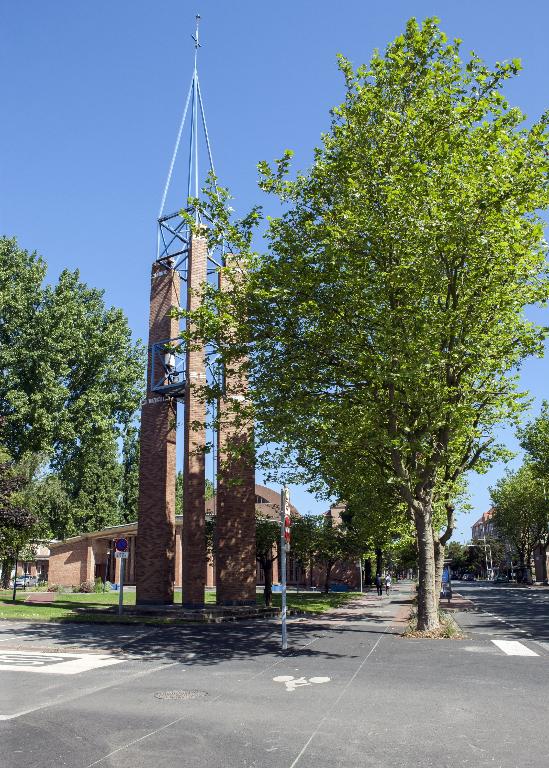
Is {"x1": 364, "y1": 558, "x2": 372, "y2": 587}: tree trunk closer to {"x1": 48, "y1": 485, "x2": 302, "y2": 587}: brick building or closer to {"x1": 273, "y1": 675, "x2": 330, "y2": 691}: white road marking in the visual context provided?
{"x1": 48, "y1": 485, "x2": 302, "y2": 587}: brick building

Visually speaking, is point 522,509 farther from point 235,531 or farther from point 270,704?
point 270,704

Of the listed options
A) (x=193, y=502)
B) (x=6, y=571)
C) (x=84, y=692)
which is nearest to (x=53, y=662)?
(x=84, y=692)

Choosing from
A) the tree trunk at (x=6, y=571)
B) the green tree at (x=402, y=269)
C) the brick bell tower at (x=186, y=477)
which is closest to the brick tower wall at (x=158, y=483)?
the brick bell tower at (x=186, y=477)

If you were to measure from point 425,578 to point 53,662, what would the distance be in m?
10.5

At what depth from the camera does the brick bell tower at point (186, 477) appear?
25.7 metres

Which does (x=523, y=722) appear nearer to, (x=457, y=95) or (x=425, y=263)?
(x=425, y=263)

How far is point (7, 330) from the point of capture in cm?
3556

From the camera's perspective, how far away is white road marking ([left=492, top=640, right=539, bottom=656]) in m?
14.2

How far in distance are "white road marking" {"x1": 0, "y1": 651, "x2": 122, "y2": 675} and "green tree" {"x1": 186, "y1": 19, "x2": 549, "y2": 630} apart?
7596 mm

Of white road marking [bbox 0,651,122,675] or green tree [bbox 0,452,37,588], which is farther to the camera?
green tree [bbox 0,452,37,588]

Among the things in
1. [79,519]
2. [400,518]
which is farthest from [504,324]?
[79,519]

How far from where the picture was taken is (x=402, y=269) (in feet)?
51.1

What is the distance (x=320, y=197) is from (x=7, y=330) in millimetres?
24365

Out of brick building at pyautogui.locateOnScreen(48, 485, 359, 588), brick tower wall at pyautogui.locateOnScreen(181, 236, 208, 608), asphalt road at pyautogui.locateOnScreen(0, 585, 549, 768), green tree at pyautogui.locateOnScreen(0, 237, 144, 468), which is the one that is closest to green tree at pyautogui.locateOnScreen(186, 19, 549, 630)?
asphalt road at pyautogui.locateOnScreen(0, 585, 549, 768)
